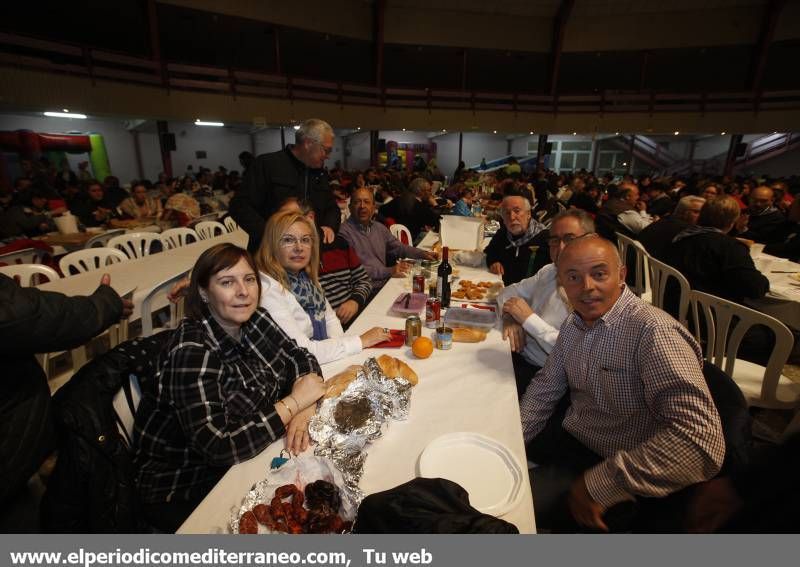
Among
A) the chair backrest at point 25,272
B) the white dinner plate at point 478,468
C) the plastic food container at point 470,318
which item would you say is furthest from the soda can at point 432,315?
the chair backrest at point 25,272

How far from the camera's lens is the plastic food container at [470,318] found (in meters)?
2.22

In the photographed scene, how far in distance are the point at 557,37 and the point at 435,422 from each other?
54.9 feet

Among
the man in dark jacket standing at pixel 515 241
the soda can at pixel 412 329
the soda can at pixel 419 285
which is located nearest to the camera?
the soda can at pixel 412 329

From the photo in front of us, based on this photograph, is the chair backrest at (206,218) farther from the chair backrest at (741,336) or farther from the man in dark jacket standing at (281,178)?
the chair backrest at (741,336)

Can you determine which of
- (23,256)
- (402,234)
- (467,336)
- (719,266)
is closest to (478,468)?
(467,336)

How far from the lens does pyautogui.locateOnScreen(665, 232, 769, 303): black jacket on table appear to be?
2.88 meters

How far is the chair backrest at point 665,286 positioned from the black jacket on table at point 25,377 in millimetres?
3491

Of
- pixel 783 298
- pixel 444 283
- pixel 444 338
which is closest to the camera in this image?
pixel 444 338

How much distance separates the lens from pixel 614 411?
4.94 ft

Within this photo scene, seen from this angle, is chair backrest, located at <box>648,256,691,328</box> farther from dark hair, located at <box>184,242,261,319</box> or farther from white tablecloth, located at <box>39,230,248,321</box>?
white tablecloth, located at <box>39,230,248,321</box>

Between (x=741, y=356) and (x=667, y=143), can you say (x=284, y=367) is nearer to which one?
(x=741, y=356)

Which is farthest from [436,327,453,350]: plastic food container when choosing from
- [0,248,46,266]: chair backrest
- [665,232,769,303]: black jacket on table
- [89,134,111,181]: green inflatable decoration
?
[89,134,111,181]: green inflatable decoration

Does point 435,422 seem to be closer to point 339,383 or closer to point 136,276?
point 339,383

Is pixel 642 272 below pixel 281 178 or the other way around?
below
